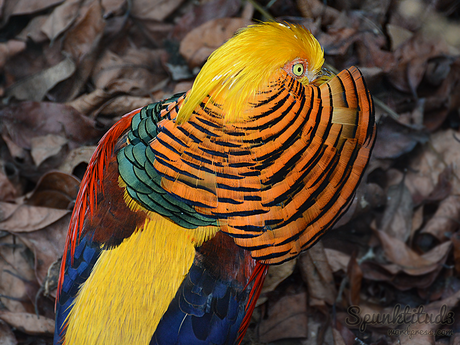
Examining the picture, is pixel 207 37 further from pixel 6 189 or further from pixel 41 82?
pixel 6 189

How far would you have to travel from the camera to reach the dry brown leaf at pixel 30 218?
2557 mm

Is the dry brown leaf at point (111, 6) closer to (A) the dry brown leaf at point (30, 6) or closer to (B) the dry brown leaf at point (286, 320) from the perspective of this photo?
(A) the dry brown leaf at point (30, 6)

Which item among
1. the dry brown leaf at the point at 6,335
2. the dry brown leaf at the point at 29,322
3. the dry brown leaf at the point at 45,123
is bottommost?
the dry brown leaf at the point at 6,335

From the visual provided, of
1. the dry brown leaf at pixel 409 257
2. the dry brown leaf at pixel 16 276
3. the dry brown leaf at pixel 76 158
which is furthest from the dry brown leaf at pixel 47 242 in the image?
the dry brown leaf at pixel 409 257

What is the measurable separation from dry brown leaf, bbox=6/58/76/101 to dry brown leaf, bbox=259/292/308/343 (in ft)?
7.41

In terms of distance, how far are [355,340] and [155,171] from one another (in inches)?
58.1

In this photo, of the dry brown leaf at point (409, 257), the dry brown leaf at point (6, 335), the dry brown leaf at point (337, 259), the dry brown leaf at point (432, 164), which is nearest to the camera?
the dry brown leaf at point (6, 335)

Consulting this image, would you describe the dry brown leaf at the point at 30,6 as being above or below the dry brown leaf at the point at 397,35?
above

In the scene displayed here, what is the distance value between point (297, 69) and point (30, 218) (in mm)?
1879

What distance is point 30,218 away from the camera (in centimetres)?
259

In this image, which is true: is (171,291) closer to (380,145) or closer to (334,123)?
(334,123)

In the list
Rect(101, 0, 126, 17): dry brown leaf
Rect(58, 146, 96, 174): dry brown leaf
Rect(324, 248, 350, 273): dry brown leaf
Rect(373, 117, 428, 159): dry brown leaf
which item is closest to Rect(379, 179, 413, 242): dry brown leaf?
Rect(373, 117, 428, 159): dry brown leaf

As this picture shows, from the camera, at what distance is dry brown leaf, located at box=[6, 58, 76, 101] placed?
3.13 m

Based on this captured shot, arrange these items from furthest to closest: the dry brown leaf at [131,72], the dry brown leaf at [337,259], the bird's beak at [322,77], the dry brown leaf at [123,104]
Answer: the dry brown leaf at [131,72] → the dry brown leaf at [123,104] → the dry brown leaf at [337,259] → the bird's beak at [322,77]
